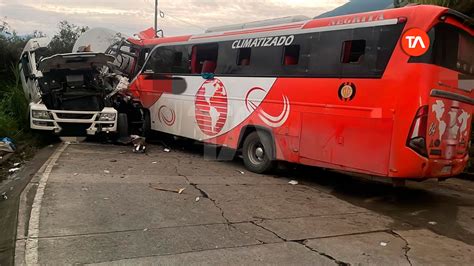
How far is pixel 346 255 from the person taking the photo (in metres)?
4.51

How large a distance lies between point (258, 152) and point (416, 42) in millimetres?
3773

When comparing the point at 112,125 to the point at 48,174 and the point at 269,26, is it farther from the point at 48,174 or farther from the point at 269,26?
the point at 269,26

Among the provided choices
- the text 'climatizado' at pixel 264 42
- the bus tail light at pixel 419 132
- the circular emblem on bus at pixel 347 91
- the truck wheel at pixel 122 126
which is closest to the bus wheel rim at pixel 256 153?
the text 'climatizado' at pixel 264 42

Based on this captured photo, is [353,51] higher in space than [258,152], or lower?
higher

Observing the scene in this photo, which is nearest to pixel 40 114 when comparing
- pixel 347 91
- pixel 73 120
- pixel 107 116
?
pixel 73 120

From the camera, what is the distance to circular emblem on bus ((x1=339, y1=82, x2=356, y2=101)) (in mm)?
7016

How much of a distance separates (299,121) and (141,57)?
6.49 m

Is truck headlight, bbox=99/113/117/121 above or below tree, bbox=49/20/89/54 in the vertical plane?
below

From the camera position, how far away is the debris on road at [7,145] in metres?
9.42

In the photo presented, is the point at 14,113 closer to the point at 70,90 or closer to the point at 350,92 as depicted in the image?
the point at 70,90

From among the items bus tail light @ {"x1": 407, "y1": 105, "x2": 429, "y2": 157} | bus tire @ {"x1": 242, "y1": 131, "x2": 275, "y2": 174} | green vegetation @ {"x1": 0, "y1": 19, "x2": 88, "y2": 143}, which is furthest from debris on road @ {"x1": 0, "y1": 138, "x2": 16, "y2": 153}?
bus tail light @ {"x1": 407, "y1": 105, "x2": 429, "y2": 157}

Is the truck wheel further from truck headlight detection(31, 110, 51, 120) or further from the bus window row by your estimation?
the bus window row

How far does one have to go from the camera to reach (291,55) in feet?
26.7

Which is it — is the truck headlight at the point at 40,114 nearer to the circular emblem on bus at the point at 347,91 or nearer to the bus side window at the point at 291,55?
the bus side window at the point at 291,55
